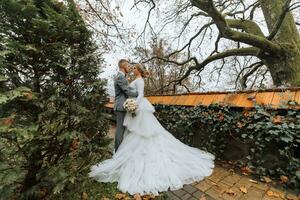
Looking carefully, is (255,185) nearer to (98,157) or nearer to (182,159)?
(182,159)

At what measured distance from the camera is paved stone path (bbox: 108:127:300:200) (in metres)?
2.34

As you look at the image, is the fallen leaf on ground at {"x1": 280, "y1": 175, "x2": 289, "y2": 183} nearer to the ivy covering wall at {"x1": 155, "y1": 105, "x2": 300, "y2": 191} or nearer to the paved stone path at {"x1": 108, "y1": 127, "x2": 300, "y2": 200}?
the ivy covering wall at {"x1": 155, "y1": 105, "x2": 300, "y2": 191}

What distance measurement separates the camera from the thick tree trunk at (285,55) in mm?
5188

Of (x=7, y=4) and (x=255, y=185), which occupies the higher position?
(x=7, y=4)

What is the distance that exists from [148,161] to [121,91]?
1476 millimetres

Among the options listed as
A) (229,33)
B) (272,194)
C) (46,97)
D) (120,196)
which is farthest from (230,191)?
(229,33)

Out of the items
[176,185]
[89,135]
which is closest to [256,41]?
[176,185]

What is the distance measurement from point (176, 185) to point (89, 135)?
1397 mm

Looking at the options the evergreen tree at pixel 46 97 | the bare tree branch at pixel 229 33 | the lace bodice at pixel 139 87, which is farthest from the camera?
the bare tree branch at pixel 229 33

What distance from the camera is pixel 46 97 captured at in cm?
221

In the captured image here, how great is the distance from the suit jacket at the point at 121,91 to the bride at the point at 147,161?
14cm

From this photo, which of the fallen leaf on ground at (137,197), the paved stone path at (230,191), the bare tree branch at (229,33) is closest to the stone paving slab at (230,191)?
the paved stone path at (230,191)

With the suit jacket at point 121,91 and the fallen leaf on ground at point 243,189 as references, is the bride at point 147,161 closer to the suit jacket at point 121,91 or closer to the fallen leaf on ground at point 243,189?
the suit jacket at point 121,91

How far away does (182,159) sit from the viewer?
3027 millimetres
